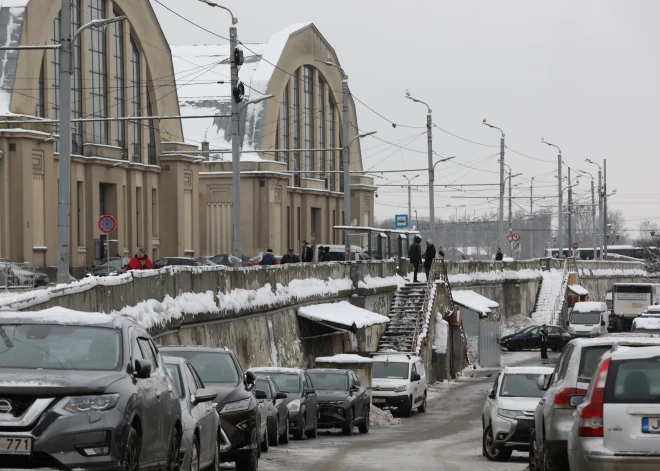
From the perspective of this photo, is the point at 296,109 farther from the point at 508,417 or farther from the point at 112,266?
the point at 508,417

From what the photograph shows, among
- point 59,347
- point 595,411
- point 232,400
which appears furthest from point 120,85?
point 595,411

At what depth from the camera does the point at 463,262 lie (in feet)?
221

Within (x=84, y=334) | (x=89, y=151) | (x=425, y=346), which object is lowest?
(x=425, y=346)

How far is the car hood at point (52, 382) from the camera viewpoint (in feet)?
32.4

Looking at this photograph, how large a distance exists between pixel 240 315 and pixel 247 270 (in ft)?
5.04

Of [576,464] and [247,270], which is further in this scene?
[247,270]

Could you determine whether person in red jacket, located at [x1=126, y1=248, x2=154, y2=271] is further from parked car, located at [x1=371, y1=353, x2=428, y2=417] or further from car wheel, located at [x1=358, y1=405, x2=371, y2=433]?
parked car, located at [x1=371, y1=353, x2=428, y2=417]

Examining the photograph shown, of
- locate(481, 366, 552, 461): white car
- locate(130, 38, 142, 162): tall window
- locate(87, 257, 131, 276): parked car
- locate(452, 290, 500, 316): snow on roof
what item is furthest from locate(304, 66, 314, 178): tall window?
locate(481, 366, 552, 461): white car

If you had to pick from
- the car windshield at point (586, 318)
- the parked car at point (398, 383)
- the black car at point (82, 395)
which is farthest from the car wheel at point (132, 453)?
the car windshield at point (586, 318)

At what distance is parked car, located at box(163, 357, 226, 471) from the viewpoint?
43.5 ft

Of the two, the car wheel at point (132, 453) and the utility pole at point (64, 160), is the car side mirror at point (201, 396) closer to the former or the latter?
the car wheel at point (132, 453)

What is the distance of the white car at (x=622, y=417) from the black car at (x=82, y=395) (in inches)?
141

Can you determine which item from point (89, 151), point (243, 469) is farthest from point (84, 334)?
point (89, 151)

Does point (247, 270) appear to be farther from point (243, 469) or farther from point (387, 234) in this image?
point (387, 234)
